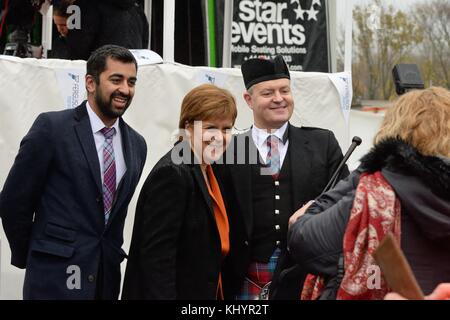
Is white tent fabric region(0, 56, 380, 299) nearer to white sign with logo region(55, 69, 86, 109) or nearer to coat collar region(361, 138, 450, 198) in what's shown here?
white sign with logo region(55, 69, 86, 109)

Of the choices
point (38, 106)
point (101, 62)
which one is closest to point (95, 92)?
point (101, 62)

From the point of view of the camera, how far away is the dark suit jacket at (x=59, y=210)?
12.5 ft

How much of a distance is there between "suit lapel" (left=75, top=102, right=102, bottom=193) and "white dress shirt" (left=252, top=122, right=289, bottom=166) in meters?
0.78

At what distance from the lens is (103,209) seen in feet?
12.7

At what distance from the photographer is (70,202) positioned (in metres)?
3.84

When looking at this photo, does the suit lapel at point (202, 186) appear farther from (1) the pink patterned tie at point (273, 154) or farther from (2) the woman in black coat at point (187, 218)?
(1) the pink patterned tie at point (273, 154)

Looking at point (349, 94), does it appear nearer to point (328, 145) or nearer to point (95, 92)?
point (328, 145)

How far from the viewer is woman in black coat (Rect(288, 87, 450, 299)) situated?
2.93 m

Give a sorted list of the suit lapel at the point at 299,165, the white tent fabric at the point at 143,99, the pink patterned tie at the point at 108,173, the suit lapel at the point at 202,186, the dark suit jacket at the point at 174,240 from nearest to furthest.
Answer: the dark suit jacket at the point at 174,240 → the suit lapel at the point at 202,186 → the pink patterned tie at the point at 108,173 → the suit lapel at the point at 299,165 → the white tent fabric at the point at 143,99

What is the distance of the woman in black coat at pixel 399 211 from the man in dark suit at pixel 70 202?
1.10 meters

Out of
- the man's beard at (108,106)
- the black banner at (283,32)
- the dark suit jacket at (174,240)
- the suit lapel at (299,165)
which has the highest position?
the black banner at (283,32)

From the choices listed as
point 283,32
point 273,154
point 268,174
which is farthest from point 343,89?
point 268,174

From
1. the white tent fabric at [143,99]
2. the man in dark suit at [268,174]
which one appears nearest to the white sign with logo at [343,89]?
the white tent fabric at [143,99]

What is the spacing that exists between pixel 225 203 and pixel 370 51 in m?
22.4
